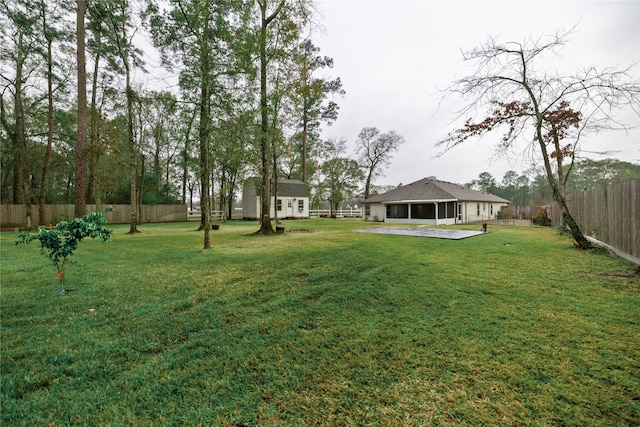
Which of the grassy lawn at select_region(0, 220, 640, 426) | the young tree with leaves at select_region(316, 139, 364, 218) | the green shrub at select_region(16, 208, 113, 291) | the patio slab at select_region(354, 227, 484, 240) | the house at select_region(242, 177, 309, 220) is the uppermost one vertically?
the young tree with leaves at select_region(316, 139, 364, 218)

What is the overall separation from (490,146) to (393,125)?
24.7 metres

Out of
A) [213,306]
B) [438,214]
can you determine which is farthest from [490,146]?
[438,214]

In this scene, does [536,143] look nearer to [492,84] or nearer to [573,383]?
[492,84]

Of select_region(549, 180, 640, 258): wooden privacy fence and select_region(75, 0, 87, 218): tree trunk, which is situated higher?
select_region(75, 0, 87, 218): tree trunk

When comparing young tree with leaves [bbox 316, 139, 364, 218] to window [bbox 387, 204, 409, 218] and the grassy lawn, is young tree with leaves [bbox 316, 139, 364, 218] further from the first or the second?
the grassy lawn

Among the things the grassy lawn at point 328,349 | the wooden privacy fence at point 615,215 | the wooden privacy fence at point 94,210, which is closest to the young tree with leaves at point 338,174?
the wooden privacy fence at point 94,210

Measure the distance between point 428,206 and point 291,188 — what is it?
14308 mm

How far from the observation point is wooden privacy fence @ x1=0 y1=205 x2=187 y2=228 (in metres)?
16.7

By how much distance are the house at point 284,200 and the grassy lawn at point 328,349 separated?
2237cm

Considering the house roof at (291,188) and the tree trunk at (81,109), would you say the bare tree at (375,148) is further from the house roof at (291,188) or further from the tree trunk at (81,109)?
the tree trunk at (81,109)

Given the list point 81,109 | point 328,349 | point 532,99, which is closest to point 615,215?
point 532,99

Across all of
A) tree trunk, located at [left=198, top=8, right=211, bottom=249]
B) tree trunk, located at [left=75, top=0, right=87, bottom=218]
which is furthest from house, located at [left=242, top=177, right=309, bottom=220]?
tree trunk, located at [left=75, top=0, right=87, bottom=218]

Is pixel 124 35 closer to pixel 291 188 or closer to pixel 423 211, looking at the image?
pixel 291 188

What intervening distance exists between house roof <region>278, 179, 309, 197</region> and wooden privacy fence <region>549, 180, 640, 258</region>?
75.1 feet
